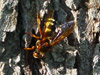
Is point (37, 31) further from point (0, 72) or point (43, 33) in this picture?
point (0, 72)

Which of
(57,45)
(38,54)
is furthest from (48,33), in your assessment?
(38,54)

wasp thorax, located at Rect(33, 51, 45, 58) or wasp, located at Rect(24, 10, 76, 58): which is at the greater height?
wasp, located at Rect(24, 10, 76, 58)

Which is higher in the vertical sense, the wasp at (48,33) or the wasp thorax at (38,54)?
the wasp at (48,33)

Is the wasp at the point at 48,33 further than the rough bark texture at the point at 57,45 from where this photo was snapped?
Yes

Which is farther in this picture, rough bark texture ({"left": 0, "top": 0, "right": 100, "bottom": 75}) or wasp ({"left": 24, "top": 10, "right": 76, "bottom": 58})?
wasp ({"left": 24, "top": 10, "right": 76, "bottom": 58})
